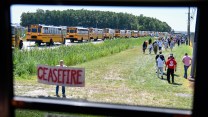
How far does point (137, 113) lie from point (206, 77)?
0.49 metres

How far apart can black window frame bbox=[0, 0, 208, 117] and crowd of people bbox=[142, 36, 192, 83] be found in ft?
28.4

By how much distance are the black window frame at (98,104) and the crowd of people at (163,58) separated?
8.67 metres

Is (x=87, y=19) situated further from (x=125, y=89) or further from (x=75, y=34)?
(x=75, y=34)

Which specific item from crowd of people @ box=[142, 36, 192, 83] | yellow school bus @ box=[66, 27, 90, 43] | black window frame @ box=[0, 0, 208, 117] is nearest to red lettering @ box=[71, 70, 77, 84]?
crowd of people @ box=[142, 36, 192, 83]

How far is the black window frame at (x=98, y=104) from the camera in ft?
5.79

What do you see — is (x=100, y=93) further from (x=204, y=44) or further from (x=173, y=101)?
(x=204, y=44)

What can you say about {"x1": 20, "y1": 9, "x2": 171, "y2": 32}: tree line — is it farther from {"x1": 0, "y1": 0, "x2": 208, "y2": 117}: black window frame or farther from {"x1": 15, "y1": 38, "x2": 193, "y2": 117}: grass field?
{"x1": 0, "y1": 0, "x2": 208, "y2": 117}: black window frame

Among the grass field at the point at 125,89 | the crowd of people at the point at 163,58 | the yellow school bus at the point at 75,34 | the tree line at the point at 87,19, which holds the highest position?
the tree line at the point at 87,19

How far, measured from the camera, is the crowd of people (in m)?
10.8

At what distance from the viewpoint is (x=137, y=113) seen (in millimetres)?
1881

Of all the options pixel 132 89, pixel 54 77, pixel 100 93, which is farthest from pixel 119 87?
pixel 54 77

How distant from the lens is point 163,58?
12.1 meters

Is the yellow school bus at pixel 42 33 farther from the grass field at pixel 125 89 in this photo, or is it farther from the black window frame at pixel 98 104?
the black window frame at pixel 98 104

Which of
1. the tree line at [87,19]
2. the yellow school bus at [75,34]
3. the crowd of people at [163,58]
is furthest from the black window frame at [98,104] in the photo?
the yellow school bus at [75,34]
